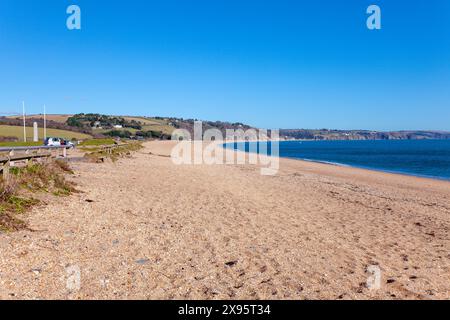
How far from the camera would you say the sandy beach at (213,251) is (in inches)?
183

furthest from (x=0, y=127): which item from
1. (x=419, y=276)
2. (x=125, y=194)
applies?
(x=419, y=276)

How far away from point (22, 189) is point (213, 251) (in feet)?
16.7

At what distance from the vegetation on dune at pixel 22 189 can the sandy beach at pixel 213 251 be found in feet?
0.92

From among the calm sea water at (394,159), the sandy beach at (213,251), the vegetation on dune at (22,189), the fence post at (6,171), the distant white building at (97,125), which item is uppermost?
the distant white building at (97,125)

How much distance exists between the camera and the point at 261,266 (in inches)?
221

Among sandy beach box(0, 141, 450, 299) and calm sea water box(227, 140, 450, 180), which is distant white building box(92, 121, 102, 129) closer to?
calm sea water box(227, 140, 450, 180)

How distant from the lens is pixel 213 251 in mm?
6258

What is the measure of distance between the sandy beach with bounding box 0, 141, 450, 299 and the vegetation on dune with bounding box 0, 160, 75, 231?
0.28m

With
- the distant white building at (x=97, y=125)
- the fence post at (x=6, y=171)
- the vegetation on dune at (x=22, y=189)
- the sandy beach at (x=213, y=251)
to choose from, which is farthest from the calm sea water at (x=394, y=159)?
the distant white building at (x=97, y=125)

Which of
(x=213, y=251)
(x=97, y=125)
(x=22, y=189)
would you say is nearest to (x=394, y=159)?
(x=213, y=251)

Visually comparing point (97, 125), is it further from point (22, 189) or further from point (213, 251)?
point (213, 251)

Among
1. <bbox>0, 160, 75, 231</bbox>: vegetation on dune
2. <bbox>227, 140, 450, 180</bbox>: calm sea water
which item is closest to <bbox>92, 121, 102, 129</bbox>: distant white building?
<bbox>227, 140, 450, 180</bbox>: calm sea water

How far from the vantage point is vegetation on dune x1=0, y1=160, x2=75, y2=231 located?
249 inches

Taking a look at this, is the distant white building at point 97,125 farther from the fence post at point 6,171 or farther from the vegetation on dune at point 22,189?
the fence post at point 6,171
